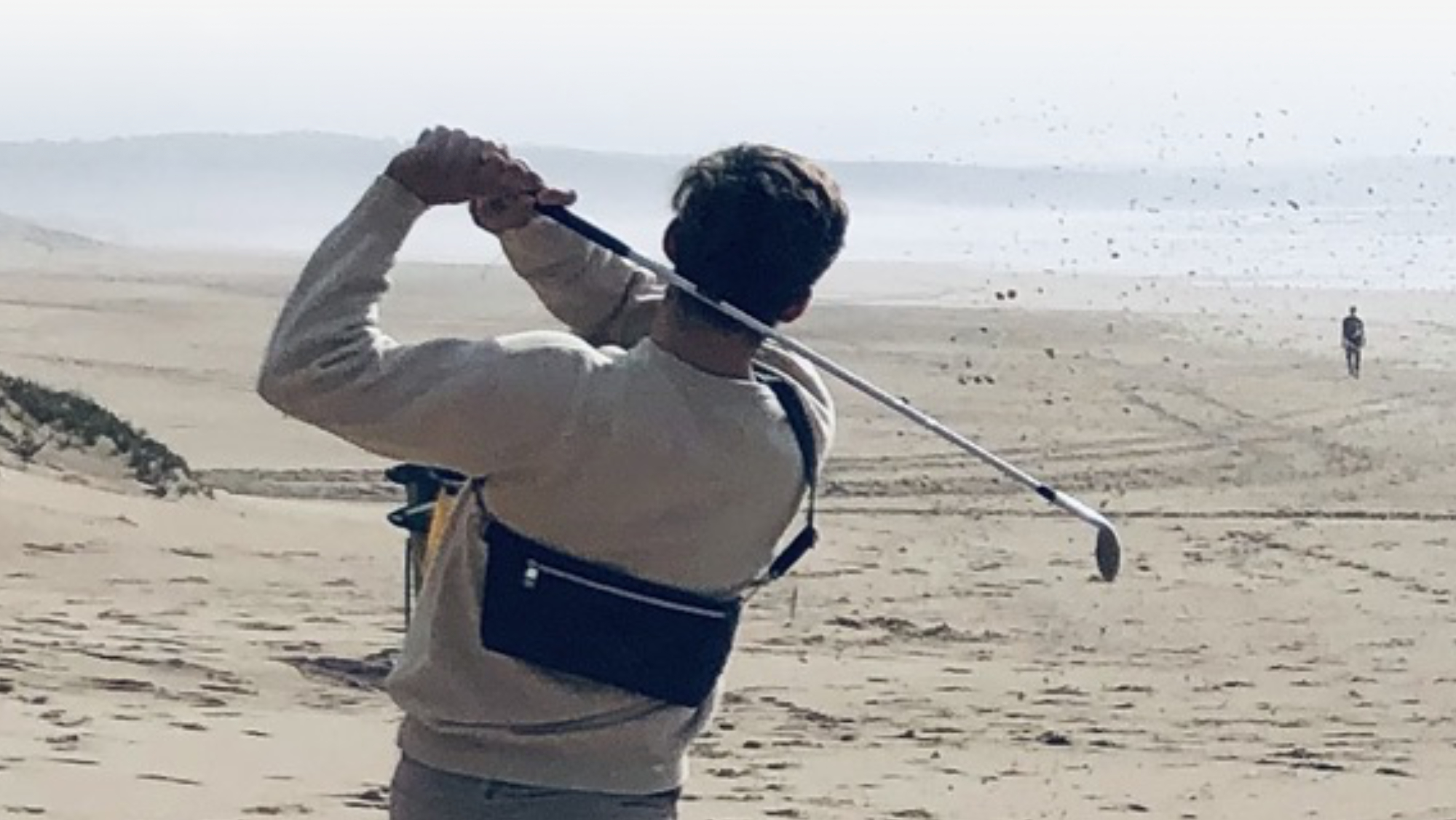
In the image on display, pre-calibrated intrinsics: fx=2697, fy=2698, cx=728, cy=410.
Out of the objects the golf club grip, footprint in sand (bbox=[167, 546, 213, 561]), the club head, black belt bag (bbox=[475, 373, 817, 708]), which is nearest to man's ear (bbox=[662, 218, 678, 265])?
the golf club grip

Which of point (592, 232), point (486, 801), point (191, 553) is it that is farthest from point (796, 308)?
point (191, 553)

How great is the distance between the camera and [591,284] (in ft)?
11.2

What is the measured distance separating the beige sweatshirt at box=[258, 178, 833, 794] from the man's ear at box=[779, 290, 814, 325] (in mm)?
94

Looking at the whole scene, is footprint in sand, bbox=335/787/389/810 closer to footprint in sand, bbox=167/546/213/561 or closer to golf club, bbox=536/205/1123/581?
golf club, bbox=536/205/1123/581

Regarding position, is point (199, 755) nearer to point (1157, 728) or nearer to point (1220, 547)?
point (1157, 728)

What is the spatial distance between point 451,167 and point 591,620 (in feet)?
1.76

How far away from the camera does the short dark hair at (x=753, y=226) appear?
119 inches

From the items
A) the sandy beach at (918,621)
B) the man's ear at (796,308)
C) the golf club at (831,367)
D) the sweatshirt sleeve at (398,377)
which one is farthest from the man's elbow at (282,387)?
the sandy beach at (918,621)

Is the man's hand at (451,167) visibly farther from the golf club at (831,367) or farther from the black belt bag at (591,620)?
the black belt bag at (591,620)

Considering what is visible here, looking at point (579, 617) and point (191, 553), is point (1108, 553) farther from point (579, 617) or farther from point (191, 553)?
point (191, 553)

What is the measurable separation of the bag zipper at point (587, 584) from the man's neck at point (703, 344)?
0.27 metres

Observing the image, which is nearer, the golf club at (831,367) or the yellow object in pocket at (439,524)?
the golf club at (831,367)

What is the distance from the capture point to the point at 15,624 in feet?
32.9

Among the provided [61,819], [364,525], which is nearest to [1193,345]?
[364,525]
